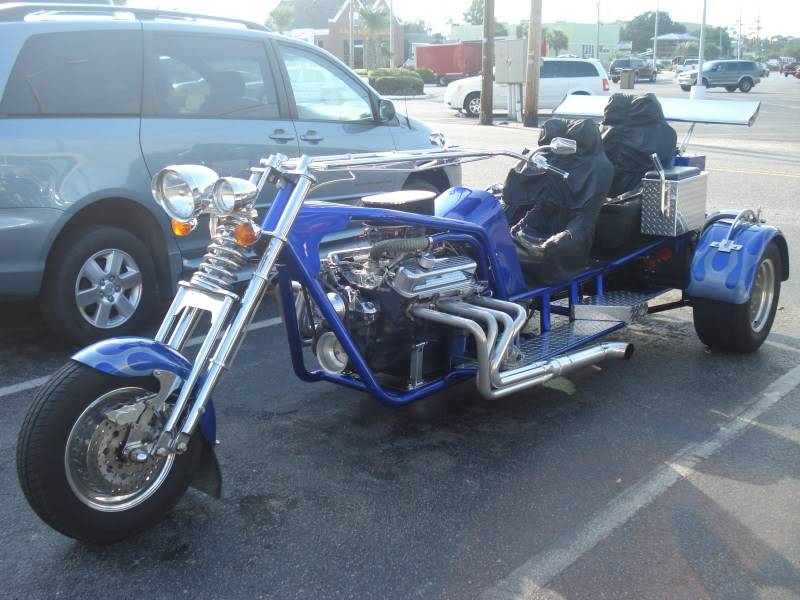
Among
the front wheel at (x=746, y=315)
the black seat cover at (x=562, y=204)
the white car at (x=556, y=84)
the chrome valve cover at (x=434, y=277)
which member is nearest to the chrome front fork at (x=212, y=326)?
the chrome valve cover at (x=434, y=277)

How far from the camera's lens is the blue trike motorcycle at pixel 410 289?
10.7 ft

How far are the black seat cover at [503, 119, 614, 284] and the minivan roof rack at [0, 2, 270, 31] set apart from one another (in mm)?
2873

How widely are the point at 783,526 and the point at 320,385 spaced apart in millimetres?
2539

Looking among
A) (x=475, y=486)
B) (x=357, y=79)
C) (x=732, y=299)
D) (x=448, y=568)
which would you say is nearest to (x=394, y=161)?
(x=475, y=486)

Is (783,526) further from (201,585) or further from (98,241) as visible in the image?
(98,241)

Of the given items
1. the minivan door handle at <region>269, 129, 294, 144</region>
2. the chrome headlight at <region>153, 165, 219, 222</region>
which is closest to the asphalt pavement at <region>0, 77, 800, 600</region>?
the chrome headlight at <region>153, 165, 219, 222</region>

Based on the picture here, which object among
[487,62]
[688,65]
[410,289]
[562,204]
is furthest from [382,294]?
[688,65]

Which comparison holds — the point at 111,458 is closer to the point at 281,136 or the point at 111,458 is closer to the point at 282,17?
the point at 281,136

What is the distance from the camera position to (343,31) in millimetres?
77312

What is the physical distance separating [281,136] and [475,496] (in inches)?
150

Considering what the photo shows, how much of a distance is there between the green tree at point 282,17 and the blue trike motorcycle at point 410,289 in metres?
73.4

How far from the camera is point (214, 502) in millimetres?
3721

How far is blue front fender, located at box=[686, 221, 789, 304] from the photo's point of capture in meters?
5.39

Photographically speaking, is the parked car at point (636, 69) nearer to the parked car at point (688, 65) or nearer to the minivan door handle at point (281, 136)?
the parked car at point (688, 65)
